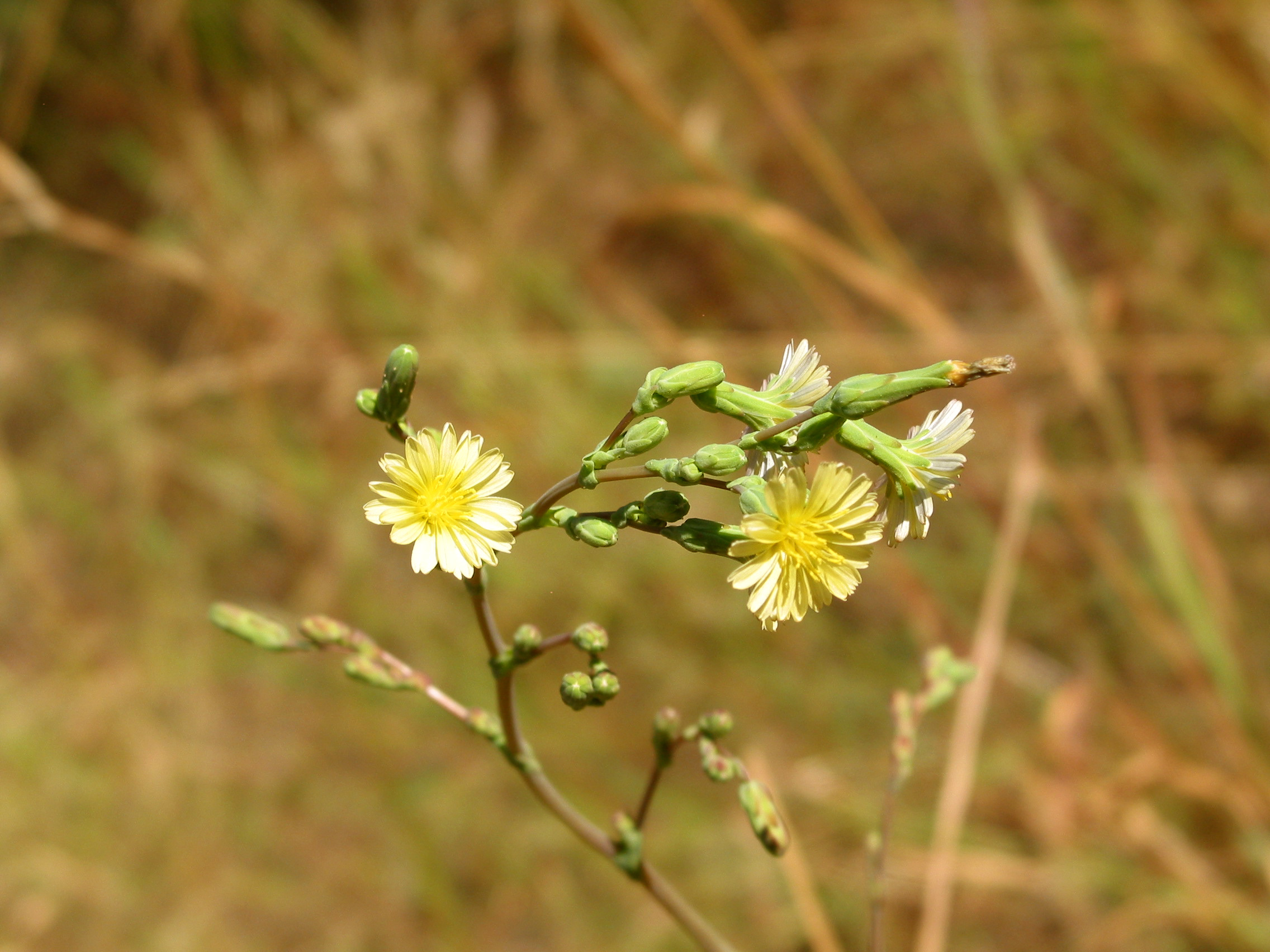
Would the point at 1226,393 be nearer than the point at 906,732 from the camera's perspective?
No

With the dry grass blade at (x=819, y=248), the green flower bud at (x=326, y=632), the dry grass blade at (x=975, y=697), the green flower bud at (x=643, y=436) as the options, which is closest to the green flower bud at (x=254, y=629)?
the green flower bud at (x=326, y=632)

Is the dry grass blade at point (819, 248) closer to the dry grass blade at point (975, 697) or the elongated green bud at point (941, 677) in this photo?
the dry grass blade at point (975, 697)

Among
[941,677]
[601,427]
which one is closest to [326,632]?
[941,677]

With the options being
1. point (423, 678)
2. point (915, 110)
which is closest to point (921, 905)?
point (423, 678)

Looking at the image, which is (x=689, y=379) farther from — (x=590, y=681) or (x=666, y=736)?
(x=666, y=736)

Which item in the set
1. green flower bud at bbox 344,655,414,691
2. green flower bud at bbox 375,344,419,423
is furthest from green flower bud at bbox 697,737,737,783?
green flower bud at bbox 375,344,419,423

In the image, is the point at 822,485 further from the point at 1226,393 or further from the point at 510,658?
the point at 1226,393

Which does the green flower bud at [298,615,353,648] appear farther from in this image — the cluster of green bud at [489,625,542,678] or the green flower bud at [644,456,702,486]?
the green flower bud at [644,456,702,486]
